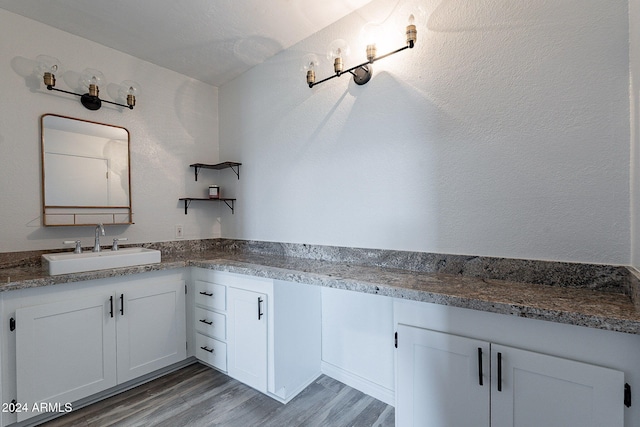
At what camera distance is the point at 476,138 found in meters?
1.31

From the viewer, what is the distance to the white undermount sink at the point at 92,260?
1.51 m

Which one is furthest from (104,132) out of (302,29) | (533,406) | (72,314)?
(533,406)

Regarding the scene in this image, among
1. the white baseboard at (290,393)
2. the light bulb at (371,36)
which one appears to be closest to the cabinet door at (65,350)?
the white baseboard at (290,393)

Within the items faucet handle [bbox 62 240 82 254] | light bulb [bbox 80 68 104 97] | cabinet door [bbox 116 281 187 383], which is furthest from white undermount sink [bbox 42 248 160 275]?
light bulb [bbox 80 68 104 97]

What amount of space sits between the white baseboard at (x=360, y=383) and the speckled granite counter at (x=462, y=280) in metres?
0.73

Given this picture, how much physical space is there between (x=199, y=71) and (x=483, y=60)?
2.22m

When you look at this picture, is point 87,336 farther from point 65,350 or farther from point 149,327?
point 149,327

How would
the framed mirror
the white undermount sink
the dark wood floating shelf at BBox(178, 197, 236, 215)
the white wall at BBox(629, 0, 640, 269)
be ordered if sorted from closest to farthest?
the white wall at BBox(629, 0, 640, 269)
the white undermount sink
the framed mirror
the dark wood floating shelf at BBox(178, 197, 236, 215)

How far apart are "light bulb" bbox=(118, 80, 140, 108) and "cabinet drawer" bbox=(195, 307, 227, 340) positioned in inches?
64.8

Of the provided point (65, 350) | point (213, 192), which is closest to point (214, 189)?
point (213, 192)

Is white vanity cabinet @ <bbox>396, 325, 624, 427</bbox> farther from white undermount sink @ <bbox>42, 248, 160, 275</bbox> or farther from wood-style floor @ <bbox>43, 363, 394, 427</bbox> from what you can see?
white undermount sink @ <bbox>42, 248, 160, 275</bbox>

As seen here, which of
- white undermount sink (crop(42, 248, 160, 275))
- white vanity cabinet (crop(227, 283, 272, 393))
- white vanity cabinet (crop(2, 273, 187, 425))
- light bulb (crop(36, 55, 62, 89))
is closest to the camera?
white vanity cabinet (crop(2, 273, 187, 425))

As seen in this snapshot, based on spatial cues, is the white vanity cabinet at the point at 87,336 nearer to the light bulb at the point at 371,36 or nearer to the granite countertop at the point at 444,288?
the granite countertop at the point at 444,288

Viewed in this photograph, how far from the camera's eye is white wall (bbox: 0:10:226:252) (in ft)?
5.53
